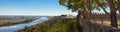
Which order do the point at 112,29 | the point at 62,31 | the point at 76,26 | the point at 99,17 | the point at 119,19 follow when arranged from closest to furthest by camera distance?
the point at 112,29 < the point at 99,17 < the point at 119,19 < the point at 76,26 < the point at 62,31

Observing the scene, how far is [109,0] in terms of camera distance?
1667 cm

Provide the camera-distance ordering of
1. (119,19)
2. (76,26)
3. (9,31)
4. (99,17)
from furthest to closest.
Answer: (9,31), (76,26), (119,19), (99,17)

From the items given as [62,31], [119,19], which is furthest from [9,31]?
[119,19]

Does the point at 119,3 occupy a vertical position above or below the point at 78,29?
above

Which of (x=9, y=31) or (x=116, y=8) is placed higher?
(x=116, y=8)

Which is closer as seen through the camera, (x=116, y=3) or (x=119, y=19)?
(x=116, y=3)

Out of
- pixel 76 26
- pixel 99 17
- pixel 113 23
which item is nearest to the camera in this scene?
pixel 113 23

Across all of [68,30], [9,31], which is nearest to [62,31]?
[68,30]

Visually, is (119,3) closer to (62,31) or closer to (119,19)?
(119,19)

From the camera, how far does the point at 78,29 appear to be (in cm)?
2984

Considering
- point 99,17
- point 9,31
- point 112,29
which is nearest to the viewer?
point 112,29

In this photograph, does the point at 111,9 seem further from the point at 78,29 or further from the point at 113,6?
the point at 78,29

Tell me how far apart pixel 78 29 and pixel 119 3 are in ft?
44.9

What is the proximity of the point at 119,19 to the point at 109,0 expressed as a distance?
1275cm
